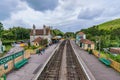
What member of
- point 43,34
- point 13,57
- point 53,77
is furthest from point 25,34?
point 53,77

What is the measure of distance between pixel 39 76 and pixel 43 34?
56.1 metres

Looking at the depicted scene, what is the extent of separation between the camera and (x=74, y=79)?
64.3ft

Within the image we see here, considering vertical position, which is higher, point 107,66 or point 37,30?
point 37,30

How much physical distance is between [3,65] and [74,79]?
9.36 meters

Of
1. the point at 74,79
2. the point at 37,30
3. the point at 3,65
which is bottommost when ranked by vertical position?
the point at 74,79

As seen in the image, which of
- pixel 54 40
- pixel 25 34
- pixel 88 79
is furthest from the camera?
pixel 25 34

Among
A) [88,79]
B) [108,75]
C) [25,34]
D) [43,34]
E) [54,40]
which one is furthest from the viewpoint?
[25,34]

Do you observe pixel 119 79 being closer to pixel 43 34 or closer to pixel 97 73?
pixel 97 73

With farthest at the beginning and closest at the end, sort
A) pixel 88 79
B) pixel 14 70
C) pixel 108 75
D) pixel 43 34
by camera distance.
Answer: pixel 43 34 < pixel 14 70 < pixel 108 75 < pixel 88 79

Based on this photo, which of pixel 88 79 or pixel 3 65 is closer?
pixel 88 79

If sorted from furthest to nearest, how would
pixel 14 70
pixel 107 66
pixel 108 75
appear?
1. pixel 107 66
2. pixel 14 70
3. pixel 108 75

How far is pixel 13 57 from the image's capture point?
25406 millimetres

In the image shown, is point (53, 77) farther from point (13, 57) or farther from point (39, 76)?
point (13, 57)

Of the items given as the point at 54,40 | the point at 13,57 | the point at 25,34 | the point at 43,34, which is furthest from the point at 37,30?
the point at 13,57
